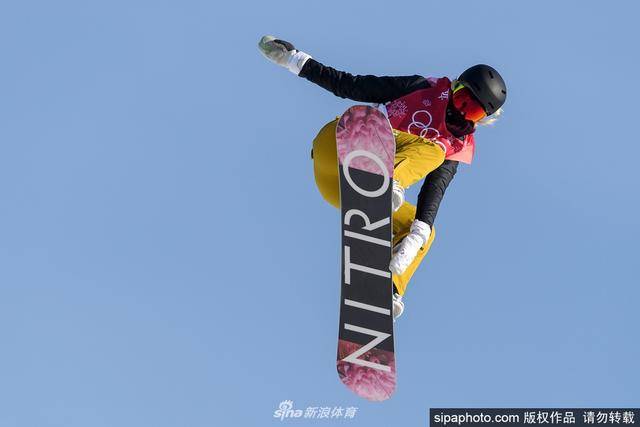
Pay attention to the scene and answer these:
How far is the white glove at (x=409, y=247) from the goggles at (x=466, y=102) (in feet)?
3.94

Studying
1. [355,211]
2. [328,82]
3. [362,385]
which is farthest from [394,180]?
[362,385]

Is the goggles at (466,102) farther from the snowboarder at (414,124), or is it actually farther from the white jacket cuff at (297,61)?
the white jacket cuff at (297,61)

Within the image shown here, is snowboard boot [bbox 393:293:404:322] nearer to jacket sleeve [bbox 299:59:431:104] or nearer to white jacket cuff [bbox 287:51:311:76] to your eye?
jacket sleeve [bbox 299:59:431:104]

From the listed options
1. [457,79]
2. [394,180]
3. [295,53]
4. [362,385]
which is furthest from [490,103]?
[362,385]

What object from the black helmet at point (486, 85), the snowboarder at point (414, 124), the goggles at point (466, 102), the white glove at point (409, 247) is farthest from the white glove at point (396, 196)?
the black helmet at point (486, 85)

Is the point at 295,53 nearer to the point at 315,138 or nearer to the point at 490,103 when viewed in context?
the point at 315,138

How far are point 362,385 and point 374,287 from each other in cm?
107

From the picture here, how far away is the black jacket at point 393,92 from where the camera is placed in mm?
10688

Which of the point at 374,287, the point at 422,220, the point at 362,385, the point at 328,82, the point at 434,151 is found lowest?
the point at 362,385

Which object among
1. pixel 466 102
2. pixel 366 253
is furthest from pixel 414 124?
pixel 366 253

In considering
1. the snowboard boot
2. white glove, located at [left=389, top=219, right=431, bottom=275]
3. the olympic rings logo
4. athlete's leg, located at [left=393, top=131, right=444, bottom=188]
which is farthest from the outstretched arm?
the snowboard boot

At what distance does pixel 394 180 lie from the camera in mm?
10492

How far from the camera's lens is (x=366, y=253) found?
10.5 meters

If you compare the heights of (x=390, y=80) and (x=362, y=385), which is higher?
(x=390, y=80)
